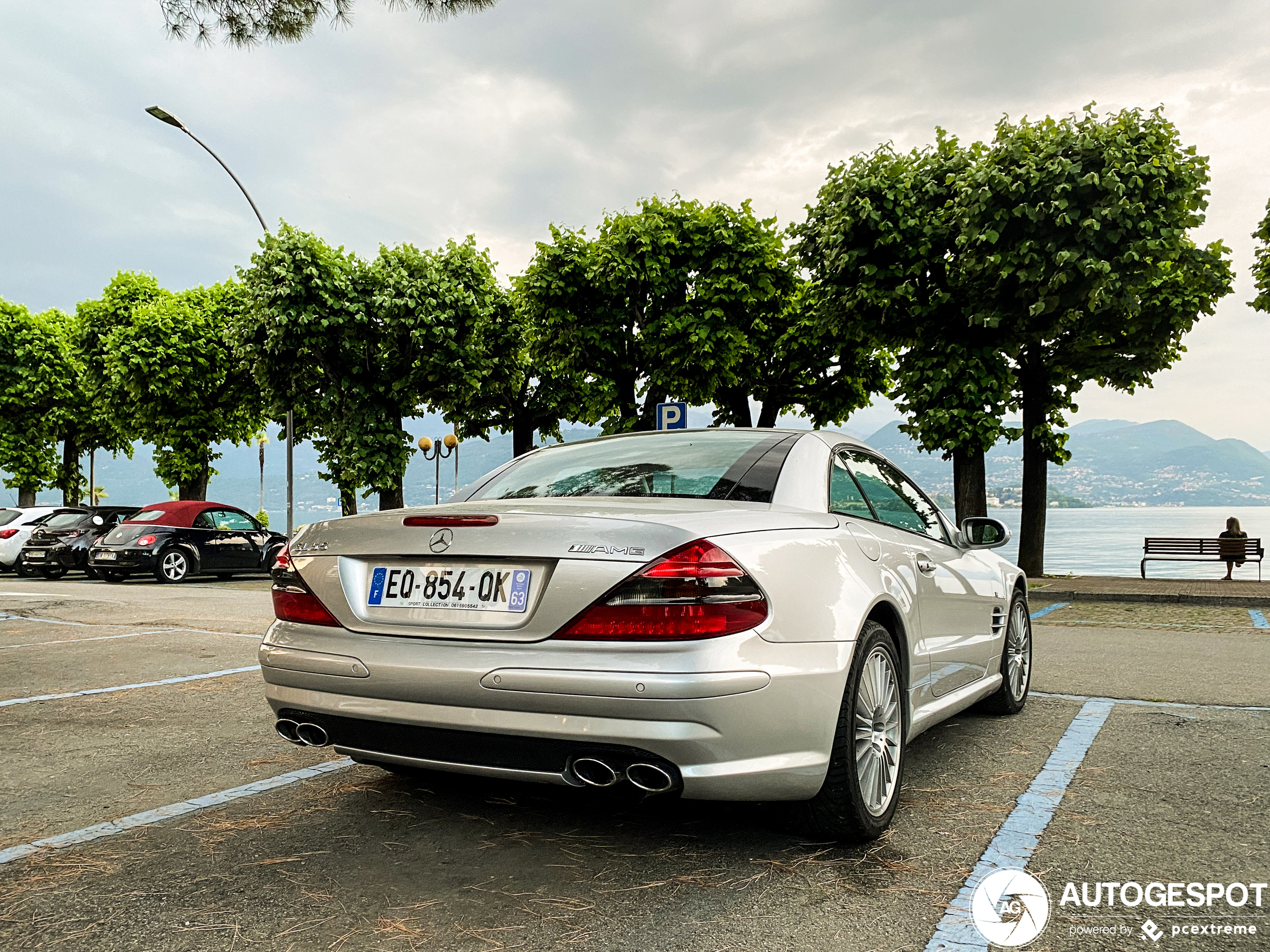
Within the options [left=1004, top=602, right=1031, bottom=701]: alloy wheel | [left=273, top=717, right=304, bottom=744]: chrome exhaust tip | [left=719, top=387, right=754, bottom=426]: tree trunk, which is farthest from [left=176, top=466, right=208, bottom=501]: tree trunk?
[left=273, top=717, right=304, bottom=744]: chrome exhaust tip

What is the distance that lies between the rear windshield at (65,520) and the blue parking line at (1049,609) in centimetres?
1926

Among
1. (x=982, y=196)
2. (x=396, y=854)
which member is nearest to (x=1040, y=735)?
(x=396, y=854)

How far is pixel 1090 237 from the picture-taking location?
1608 cm

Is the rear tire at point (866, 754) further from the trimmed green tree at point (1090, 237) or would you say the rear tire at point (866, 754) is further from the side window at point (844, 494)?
the trimmed green tree at point (1090, 237)

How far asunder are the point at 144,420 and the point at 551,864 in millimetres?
33573

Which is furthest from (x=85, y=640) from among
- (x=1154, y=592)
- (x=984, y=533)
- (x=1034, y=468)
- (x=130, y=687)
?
(x=1034, y=468)

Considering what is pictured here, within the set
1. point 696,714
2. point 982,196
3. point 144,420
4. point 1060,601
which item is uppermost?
point 982,196

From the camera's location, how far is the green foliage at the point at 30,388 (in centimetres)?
3822

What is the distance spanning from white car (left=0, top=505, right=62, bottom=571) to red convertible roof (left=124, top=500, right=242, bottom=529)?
3952 millimetres

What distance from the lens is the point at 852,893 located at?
118 inches

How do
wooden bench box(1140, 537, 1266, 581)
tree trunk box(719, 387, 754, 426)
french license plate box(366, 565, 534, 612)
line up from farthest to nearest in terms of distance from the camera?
tree trunk box(719, 387, 754, 426)
wooden bench box(1140, 537, 1266, 581)
french license plate box(366, 565, 534, 612)

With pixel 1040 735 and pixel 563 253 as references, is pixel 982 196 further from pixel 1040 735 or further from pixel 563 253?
pixel 1040 735

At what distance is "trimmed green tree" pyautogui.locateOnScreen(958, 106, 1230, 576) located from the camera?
16.1 meters

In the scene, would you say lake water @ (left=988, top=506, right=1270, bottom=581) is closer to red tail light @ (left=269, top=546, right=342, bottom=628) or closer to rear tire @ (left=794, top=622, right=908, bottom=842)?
rear tire @ (left=794, top=622, right=908, bottom=842)
